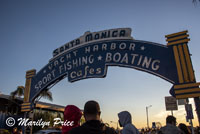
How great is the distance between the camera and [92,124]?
6.36 feet

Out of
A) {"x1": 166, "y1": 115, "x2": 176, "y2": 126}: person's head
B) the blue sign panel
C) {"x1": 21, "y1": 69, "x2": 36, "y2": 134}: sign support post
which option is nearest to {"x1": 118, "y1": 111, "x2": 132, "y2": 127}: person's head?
{"x1": 166, "y1": 115, "x2": 176, "y2": 126}: person's head

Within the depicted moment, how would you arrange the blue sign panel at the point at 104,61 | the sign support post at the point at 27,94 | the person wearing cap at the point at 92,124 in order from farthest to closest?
the sign support post at the point at 27,94 < the blue sign panel at the point at 104,61 < the person wearing cap at the point at 92,124

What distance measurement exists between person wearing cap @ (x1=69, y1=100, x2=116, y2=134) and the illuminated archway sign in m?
6.90

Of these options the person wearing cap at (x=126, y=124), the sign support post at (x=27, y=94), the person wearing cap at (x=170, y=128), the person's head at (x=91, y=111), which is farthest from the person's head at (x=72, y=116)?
the sign support post at (x=27, y=94)

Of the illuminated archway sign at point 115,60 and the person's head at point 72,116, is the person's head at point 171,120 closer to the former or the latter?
the person's head at point 72,116

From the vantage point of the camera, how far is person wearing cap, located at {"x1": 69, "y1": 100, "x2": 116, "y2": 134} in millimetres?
1848

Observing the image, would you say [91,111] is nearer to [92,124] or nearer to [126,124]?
[92,124]

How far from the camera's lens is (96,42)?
11531 millimetres

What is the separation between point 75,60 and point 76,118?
955cm

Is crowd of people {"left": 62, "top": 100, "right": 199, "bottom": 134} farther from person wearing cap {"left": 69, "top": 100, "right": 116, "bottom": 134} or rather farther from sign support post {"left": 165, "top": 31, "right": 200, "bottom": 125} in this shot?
sign support post {"left": 165, "top": 31, "right": 200, "bottom": 125}

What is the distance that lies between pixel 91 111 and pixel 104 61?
870 cm

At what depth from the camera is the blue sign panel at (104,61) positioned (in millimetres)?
8977

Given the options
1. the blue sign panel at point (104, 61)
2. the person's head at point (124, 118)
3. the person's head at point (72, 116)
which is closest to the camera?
the person's head at point (72, 116)

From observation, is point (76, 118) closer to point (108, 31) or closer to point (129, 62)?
point (129, 62)
